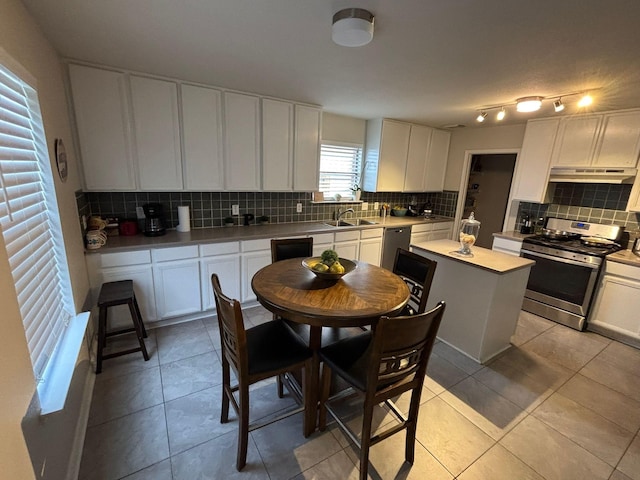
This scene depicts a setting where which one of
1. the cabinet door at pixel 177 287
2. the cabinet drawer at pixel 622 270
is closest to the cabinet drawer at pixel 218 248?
the cabinet door at pixel 177 287

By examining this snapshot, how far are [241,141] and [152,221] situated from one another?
48.7 inches

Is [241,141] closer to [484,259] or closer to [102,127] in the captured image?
[102,127]

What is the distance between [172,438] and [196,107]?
274cm

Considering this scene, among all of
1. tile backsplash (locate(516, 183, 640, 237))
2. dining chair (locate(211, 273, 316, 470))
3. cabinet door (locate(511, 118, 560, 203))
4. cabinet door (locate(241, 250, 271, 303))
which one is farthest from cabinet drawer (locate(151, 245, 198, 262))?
tile backsplash (locate(516, 183, 640, 237))

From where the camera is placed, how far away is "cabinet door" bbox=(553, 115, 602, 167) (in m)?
3.22

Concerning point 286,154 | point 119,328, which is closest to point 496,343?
point 286,154

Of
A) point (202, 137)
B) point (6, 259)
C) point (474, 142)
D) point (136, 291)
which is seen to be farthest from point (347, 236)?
point (6, 259)

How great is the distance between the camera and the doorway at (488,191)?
4844mm

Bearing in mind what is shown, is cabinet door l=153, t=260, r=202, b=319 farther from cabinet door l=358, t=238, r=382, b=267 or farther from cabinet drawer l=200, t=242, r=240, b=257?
cabinet door l=358, t=238, r=382, b=267

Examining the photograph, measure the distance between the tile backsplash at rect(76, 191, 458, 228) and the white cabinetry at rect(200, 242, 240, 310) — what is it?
584 millimetres

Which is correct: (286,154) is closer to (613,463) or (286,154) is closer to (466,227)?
(466,227)

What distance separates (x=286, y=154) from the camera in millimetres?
3445

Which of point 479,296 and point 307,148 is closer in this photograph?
point 479,296

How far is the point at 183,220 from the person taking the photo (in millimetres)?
3080
